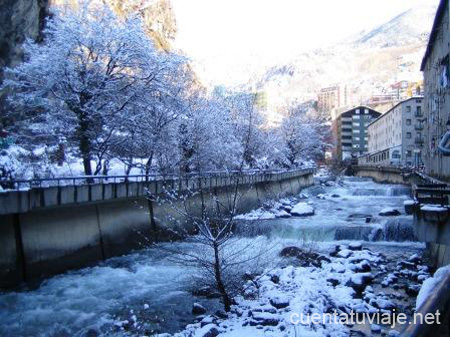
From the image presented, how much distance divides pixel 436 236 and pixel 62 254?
509 inches

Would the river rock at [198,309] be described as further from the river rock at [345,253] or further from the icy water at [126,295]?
the river rock at [345,253]

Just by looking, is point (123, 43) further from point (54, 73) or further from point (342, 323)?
point (342, 323)

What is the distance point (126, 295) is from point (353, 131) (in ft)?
419

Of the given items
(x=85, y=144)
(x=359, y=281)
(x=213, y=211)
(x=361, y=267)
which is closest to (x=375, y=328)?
(x=359, y=281)

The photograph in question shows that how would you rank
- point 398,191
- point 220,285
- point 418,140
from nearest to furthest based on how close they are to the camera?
1. point 220,285
2. point 398,191
3. point 418,140

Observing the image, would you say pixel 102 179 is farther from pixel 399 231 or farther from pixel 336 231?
pixel 399 231

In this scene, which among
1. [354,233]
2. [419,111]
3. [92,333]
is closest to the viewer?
[92,333]

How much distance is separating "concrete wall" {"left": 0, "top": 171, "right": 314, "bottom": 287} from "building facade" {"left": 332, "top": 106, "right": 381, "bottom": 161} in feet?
376

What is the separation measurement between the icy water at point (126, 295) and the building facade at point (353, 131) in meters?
112

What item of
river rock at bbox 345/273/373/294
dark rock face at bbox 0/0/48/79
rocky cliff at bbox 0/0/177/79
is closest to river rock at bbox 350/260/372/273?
river rock at bbox 345/273/373/294

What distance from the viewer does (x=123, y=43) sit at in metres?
23.0

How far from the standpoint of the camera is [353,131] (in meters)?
132

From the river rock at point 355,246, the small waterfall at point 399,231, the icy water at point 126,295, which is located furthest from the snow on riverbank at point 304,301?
the small waterfall at point 399,231

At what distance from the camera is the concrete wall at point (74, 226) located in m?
14.2
